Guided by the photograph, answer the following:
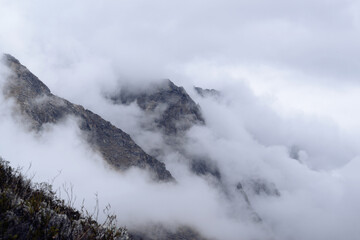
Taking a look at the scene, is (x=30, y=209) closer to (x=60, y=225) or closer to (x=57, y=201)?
(x=60, y=225)

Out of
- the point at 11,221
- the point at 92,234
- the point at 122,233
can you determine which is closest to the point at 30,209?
the point at 11,221

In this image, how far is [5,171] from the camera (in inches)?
657

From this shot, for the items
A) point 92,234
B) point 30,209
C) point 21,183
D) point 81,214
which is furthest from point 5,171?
point 92,234

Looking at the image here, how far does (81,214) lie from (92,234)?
3.71 m

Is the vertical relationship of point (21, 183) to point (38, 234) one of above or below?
above

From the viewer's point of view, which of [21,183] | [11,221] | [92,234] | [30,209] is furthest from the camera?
[21,183]

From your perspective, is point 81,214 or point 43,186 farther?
point 43,186

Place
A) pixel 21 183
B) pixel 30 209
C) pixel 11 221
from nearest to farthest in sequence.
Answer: pixel 11 221 < pixel 30 209 < pixel 21 183

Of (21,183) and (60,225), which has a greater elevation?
(21,183)

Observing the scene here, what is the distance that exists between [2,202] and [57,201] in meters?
5.43

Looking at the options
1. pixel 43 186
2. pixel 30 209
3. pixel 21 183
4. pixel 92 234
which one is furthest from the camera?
pixel 43 186

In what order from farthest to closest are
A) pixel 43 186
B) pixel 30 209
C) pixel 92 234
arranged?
1. pixel 43 186
2. pixel 92 234
3. pixel 30 209

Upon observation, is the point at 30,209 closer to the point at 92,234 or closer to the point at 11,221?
the point at 11,221

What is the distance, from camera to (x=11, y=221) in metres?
11.2
